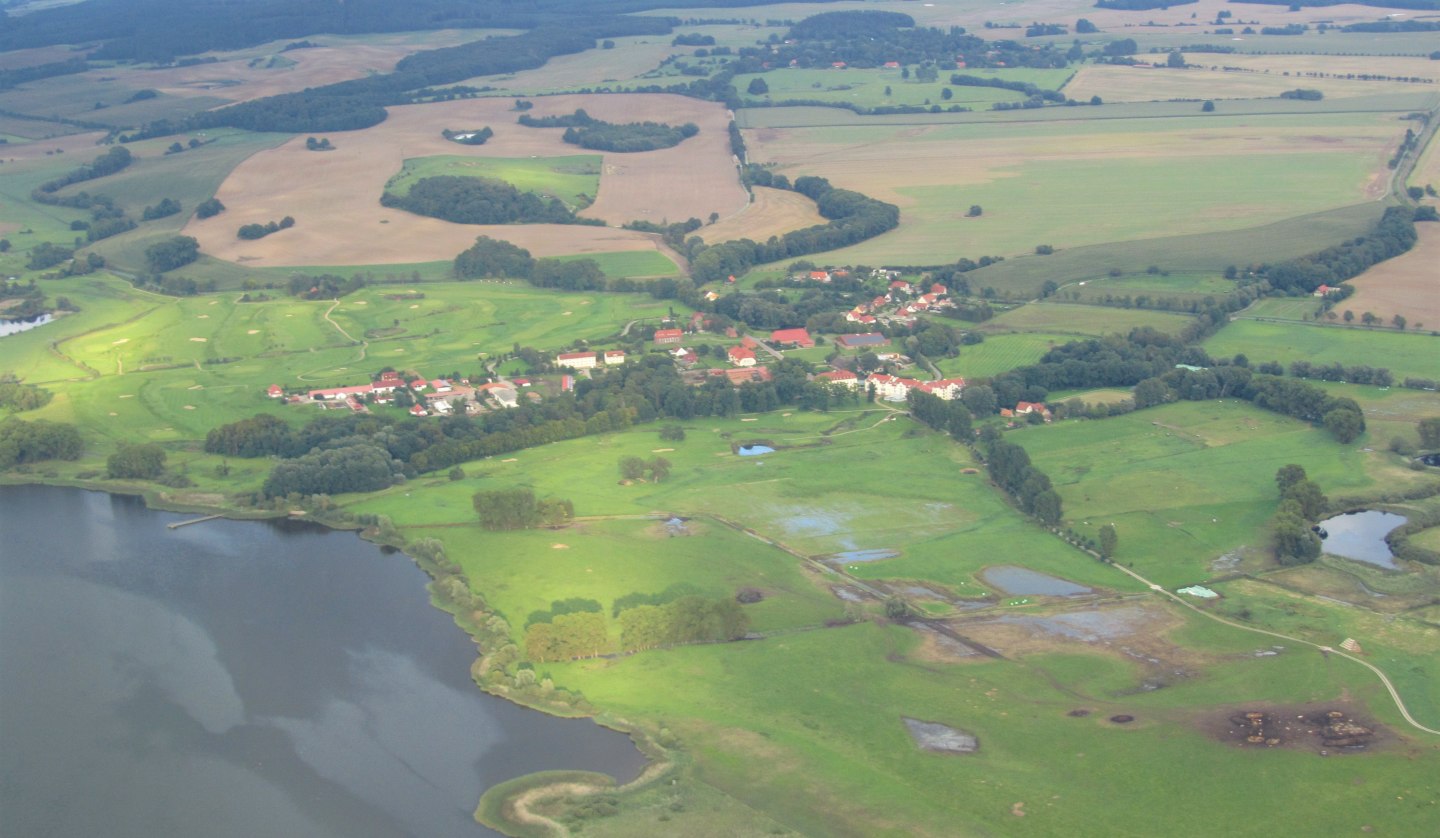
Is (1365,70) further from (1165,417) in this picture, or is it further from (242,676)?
(242,676)

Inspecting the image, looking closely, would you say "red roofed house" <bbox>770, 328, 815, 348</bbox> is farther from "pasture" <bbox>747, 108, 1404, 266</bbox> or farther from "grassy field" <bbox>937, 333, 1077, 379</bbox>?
"pasture" <bbox>747, 108, 1404, 266</bbox>

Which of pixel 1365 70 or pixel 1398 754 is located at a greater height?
pixel 1365 70

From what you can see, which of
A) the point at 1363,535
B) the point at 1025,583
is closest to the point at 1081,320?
the point at 1363,535

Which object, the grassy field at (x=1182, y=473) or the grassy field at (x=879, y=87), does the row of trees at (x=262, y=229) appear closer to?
the grassy field at (x=879, y=87)

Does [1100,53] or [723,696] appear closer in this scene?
[723,696]

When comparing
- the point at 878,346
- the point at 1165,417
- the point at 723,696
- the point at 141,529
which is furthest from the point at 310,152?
the point at 723,696

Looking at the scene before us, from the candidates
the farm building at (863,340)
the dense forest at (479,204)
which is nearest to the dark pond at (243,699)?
the farm building at (863,340)
